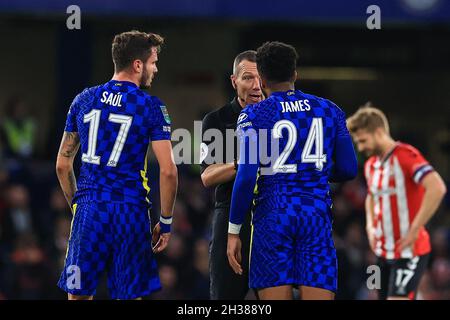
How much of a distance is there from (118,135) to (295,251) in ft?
4.03

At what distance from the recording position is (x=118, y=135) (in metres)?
6.34

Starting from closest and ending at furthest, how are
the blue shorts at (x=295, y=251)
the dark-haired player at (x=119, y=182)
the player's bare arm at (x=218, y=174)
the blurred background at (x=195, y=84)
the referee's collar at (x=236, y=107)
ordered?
the blue shorts at (x=295, y=251)
the dark-haired player at (x=119, y=182)
the player's bare arm at (x=218, y=174)
the referee's collar at (x=236, y=107)
the blurred background at (x=195, y=84)

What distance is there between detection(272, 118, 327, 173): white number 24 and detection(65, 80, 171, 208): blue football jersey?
71cm

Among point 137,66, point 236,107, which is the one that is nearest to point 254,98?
point 236,107

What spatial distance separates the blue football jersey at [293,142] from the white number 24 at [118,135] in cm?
68

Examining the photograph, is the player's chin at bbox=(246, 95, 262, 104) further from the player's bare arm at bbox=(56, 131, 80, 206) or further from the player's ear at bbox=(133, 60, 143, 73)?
the player's bare arm at bbox=(56, 131, 80, 206)

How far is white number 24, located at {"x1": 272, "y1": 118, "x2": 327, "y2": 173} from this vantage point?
613 centimetres

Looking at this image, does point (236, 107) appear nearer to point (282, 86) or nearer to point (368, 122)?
point (282, 86)

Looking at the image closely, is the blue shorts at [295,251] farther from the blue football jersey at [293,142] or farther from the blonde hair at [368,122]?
the blonde hair at [368,122]

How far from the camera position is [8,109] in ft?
49.6

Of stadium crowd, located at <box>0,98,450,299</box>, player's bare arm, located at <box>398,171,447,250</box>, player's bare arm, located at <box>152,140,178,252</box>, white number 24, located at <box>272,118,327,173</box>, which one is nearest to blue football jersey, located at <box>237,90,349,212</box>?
white number 24, located at <box>272,118,327,173</box>

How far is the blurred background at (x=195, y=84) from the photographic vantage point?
12953 millimetres

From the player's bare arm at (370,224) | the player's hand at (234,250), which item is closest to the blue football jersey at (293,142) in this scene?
the player's hand at (234,250)
